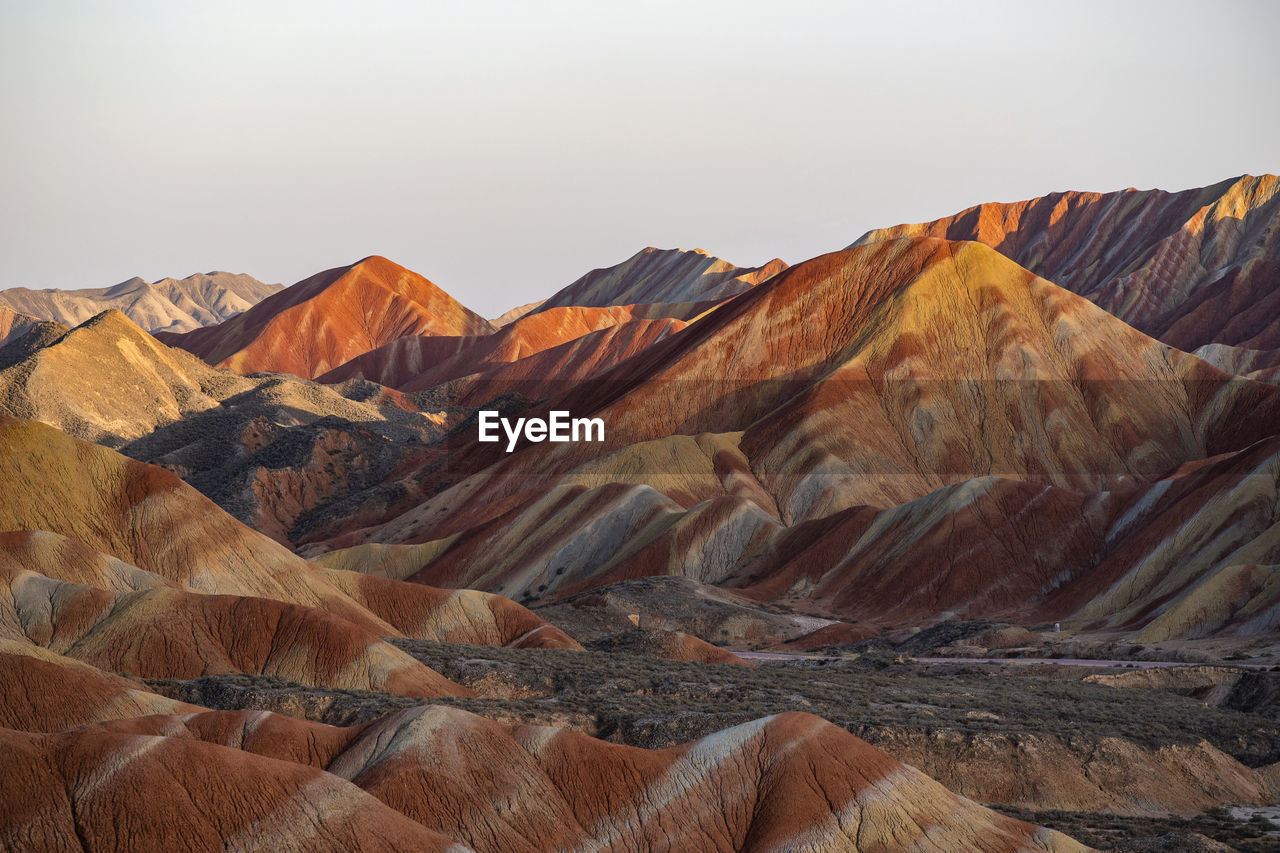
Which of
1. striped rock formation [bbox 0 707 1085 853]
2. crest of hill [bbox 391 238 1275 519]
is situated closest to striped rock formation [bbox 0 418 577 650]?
striped rock formation [bbox 0 707 1085 853]

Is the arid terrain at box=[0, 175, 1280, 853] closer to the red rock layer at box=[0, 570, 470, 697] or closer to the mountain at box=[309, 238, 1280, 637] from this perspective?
the red rock layer at box=[0, 570, 470, 697]

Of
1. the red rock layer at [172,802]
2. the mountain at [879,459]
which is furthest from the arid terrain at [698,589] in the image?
the mountain at [879,459]

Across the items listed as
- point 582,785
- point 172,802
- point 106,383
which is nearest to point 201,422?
point 106,383

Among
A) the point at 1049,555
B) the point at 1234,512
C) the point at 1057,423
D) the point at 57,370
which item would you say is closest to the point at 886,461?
the point at 1057,423

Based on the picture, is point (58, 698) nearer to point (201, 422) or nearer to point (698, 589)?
point (698, 589)

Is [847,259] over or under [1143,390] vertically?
over

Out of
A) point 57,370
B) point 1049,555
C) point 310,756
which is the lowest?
point 1049,555

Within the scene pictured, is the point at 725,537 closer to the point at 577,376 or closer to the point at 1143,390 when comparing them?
the point at 1143,390

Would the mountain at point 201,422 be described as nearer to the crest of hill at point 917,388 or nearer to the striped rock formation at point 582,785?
the crest of hill at point 917,388
